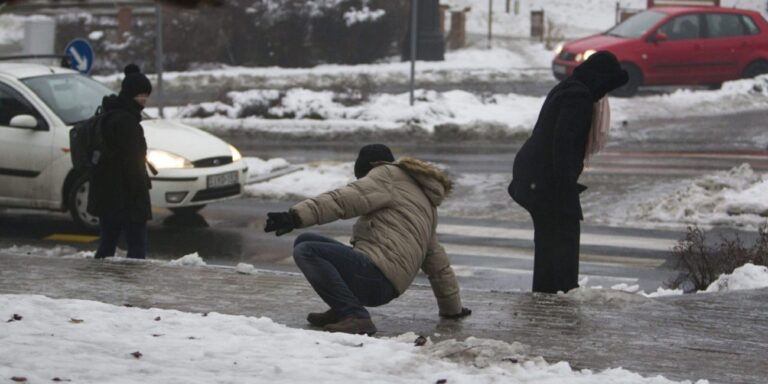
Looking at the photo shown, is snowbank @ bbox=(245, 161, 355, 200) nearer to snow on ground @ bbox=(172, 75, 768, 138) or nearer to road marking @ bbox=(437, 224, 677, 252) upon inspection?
road marking @ bbox=(437, 224, 677, 252)

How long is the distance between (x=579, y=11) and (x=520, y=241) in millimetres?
27373

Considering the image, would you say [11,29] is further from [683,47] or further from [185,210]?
[185,210]

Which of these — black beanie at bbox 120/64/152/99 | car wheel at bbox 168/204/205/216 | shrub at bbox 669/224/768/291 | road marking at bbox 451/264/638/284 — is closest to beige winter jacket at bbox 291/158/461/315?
black beanie at bbox 120/64/152/99

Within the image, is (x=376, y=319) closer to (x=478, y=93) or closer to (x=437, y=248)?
(x=437, y=248)

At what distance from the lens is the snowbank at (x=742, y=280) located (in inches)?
379

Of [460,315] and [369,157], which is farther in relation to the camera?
[460,315]

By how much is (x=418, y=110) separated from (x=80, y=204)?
9873mm

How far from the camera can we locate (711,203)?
46.7 ft

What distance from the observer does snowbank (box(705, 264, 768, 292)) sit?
9.62 metres

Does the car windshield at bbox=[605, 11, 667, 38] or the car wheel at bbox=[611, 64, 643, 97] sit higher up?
the car windshield at bbox=[605, 11, 667, 38]

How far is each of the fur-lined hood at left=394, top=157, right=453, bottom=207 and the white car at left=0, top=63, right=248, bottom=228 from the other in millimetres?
5881

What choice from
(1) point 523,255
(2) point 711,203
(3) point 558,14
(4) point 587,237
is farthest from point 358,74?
(1) point 523,255

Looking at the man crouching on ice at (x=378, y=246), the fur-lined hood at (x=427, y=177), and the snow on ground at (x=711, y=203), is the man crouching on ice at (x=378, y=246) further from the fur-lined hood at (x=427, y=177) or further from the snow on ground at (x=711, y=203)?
the snow on ground at (x=711, y=203)

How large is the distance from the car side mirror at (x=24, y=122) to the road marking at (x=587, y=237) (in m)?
3.89
